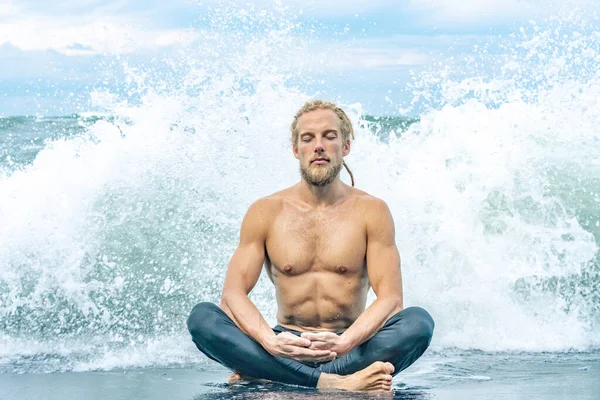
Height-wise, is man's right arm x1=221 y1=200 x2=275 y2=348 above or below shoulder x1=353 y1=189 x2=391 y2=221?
below

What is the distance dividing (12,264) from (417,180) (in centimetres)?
392

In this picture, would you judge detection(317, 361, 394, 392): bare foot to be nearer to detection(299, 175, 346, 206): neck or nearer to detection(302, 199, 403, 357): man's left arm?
detection(302, 199, 403, 357): man's left arm

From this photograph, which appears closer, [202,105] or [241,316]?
[241,316]

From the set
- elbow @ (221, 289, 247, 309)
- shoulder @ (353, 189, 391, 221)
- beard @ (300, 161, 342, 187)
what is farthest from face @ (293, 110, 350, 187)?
elbow @ (221, 289, 247, 309)

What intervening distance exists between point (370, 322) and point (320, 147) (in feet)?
3.17

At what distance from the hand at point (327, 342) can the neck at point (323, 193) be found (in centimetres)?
83

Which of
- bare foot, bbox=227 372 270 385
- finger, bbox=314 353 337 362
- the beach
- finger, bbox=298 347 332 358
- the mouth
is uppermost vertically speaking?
the mouth

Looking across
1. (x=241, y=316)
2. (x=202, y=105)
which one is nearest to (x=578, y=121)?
(x=202, y=105)

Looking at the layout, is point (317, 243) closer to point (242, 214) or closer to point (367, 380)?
point (367, 380)

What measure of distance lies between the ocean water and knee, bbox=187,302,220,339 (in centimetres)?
123

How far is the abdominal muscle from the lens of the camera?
201 inches

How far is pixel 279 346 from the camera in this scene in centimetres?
473

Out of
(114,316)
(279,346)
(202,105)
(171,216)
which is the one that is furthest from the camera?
(202,105)

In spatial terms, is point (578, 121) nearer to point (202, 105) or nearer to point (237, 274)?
point (202, 105)
